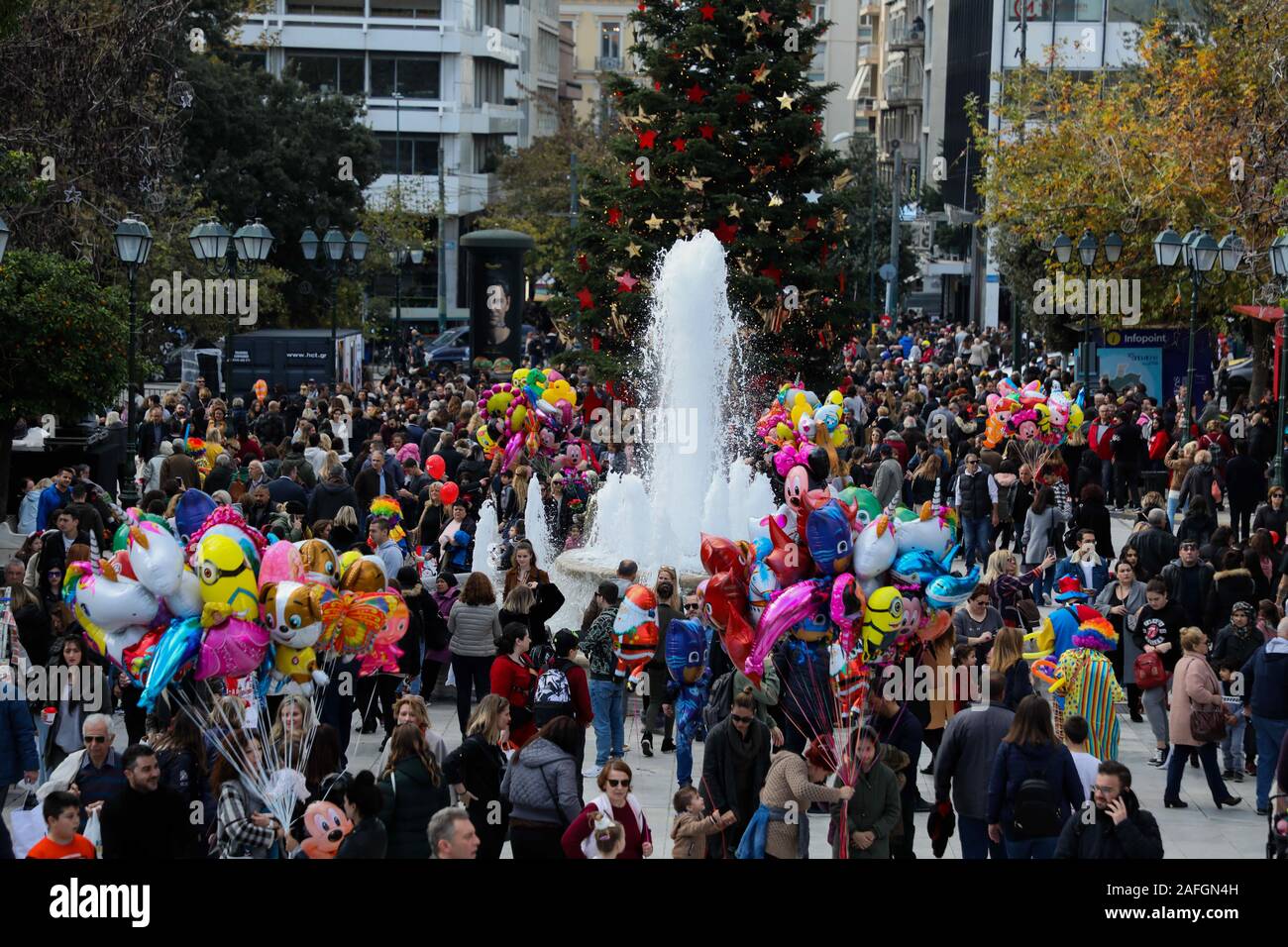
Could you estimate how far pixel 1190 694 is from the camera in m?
12.9

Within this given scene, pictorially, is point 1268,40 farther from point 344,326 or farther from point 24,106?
point 344,326

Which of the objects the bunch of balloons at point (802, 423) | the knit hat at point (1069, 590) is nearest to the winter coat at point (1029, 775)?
the knit hat at point (1069, 590)

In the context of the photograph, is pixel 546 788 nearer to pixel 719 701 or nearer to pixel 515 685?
pixel 719 701

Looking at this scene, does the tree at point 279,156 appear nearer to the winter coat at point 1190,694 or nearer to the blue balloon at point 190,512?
the blue balloon at point 190,512

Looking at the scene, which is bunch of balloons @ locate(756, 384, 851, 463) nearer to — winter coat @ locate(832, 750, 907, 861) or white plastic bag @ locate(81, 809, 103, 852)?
winter coat @ locate(832, 750, 907, 861)

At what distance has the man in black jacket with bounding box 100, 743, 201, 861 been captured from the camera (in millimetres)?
8977

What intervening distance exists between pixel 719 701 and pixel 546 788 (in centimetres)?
218

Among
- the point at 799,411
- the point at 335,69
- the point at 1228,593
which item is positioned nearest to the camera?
the point at 1228,593

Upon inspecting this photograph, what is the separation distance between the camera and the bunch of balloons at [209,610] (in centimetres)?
1126

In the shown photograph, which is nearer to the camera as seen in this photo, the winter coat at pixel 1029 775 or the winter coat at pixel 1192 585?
the winter coat at pixel 1029 775

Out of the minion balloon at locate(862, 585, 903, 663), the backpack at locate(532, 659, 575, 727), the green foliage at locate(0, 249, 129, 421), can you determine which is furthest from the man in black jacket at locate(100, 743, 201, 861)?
the green foliage at locate(0, 249, 129, 421)

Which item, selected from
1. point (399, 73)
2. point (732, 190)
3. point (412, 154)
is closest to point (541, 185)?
point (412, 154)

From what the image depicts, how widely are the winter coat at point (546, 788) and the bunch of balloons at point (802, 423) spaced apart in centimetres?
1178
